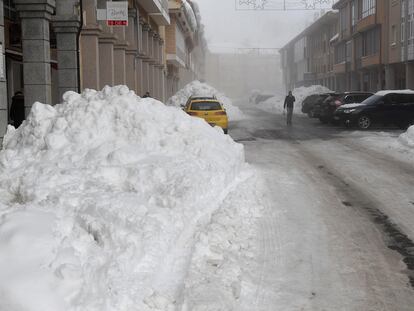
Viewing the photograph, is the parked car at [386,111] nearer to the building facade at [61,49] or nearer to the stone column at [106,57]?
the building facade at [61,49]

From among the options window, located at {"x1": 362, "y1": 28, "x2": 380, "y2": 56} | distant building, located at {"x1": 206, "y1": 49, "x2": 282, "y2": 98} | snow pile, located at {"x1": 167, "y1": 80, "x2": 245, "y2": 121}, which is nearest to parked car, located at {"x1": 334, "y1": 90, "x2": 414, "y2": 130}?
snow pile, located at {"x1": 167, "y1": 80, "x2": 245, "y2": 121}

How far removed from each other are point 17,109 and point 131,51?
36.9 feet

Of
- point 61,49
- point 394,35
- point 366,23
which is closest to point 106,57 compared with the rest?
point 61,49

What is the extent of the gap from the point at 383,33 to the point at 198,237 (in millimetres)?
41372

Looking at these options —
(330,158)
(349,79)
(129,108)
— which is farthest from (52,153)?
(349,79)

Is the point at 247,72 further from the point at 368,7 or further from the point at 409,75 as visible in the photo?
the point at 409,75

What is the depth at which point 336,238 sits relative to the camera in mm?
6688

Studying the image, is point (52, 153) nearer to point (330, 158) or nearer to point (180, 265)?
point (180, 265)

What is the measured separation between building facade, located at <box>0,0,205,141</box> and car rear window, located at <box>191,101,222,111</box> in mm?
3396

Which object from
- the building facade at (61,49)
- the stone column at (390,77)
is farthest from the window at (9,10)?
the stone column at (390,77)

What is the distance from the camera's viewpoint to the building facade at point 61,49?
539 inches

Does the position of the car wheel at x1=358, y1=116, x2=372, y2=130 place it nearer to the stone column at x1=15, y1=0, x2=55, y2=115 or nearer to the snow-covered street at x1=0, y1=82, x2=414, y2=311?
the snow-covered street at x1=0, y1=82, x2=414, y2=311

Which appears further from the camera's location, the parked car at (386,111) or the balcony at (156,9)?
the balcony at (156,9)

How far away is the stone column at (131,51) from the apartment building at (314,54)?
40.2m
